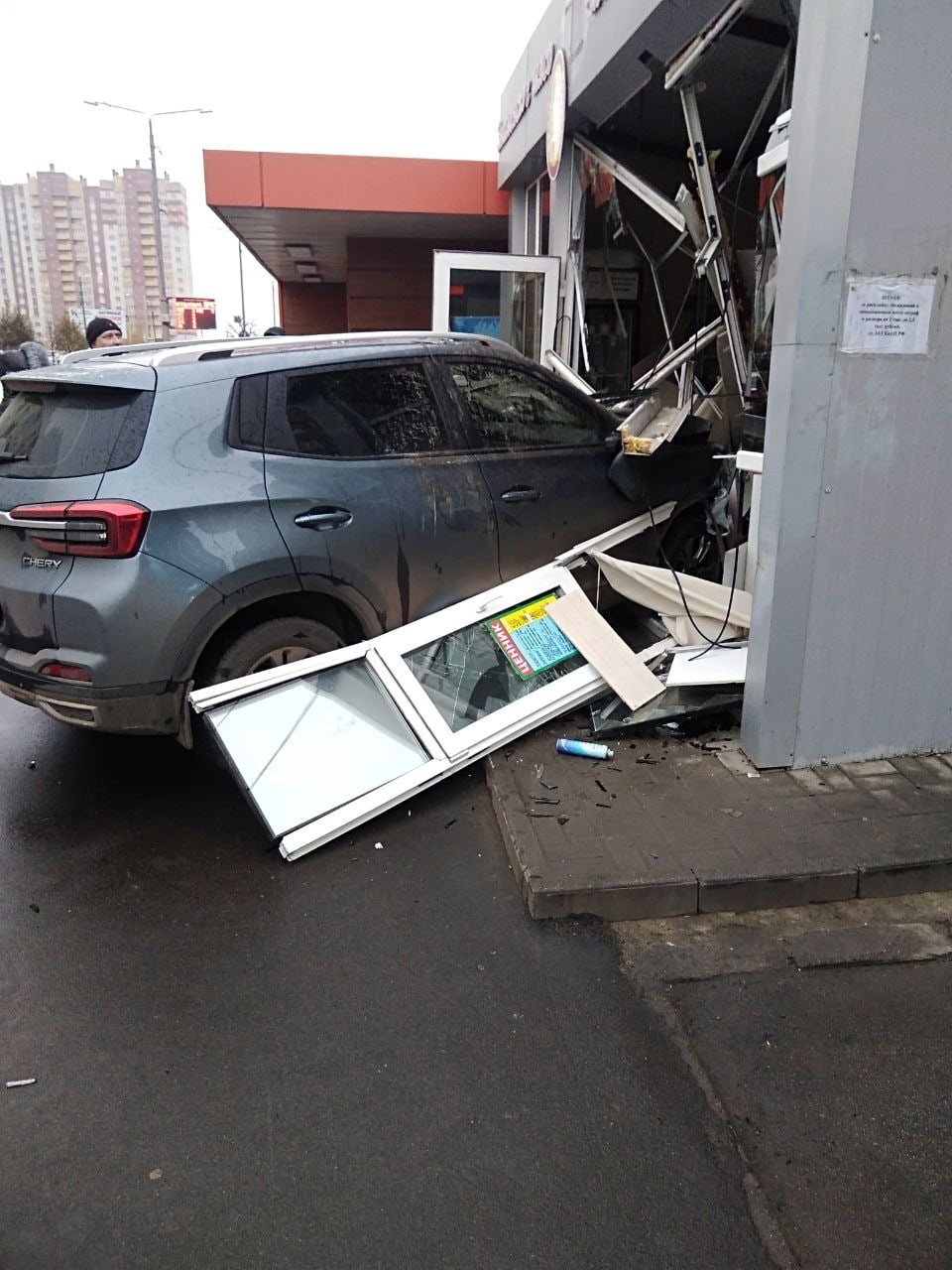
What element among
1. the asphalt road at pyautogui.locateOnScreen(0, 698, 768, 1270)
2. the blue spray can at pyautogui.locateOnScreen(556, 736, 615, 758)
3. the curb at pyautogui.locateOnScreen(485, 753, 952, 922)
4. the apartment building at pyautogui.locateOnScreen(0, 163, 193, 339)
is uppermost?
the apartment building at pyautogui.locateOnScreen(0, 163, 193, 339)

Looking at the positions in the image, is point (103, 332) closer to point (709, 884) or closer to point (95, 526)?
point (95, 526)

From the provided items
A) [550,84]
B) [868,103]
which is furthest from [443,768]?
[550,84]

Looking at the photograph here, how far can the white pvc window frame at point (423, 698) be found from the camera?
3.84m

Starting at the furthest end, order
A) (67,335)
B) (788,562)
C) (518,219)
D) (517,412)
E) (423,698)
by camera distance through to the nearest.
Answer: (67,335)
(518,219)
(517,412)
(423,698)
(788,562)

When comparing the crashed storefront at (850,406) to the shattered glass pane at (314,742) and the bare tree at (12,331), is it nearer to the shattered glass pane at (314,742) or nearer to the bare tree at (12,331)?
the shattered glass pane at (314,742)

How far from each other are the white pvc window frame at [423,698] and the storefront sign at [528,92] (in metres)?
6.94

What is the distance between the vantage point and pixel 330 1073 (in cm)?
261

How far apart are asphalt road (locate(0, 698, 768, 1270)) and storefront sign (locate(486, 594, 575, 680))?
35.9 inches

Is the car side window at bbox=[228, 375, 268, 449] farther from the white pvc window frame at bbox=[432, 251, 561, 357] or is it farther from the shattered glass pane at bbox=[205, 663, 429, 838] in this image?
the white pvc window frame at bbox=[432, 251, 561, 357]

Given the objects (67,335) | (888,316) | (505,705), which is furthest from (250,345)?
(67,335)

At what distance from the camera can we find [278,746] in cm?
397

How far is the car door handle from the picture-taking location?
13.8 ft

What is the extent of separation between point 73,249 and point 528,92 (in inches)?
3615

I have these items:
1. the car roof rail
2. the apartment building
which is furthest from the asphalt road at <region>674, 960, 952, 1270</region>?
the apartment building
